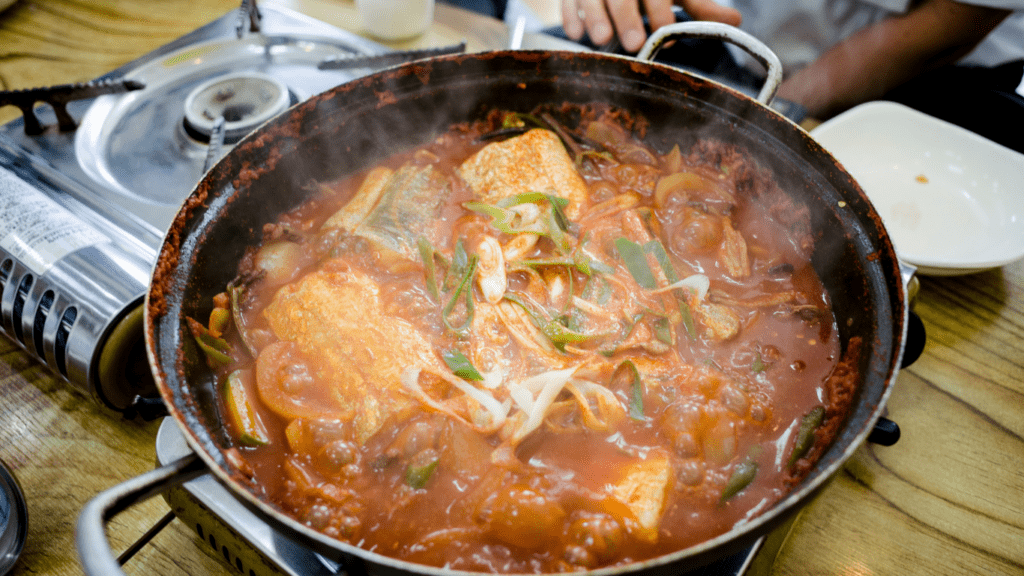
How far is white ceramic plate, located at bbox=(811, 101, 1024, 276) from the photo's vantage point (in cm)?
220

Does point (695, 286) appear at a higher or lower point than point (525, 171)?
lower

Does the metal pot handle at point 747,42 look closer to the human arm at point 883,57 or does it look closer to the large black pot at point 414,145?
the large black pot at point 414,145

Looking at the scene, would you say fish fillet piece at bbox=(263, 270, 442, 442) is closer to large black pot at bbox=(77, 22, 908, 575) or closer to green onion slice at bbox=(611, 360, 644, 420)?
large black pot at bbox=(77, 22, 908, 575)

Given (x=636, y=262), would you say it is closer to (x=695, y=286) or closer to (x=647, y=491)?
(x=695, y=286)

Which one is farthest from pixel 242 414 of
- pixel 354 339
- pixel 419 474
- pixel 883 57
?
pixel 883 57

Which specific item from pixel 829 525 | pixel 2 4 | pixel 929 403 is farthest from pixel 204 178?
pixel 2 4

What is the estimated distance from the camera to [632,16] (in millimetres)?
2555

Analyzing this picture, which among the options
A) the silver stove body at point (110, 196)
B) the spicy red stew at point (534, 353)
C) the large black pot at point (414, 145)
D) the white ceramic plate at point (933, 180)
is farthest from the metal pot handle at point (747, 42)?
the silver stove body at point (110, 196)

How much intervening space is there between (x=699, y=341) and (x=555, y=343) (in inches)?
17.2

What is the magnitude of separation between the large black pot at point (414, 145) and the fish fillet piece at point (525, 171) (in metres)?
0.19

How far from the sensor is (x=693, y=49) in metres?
3.26

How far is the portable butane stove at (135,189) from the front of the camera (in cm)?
142

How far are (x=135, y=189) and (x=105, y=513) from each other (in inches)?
58.9

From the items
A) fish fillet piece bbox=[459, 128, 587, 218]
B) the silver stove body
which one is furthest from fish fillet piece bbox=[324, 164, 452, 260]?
the silver stove body
